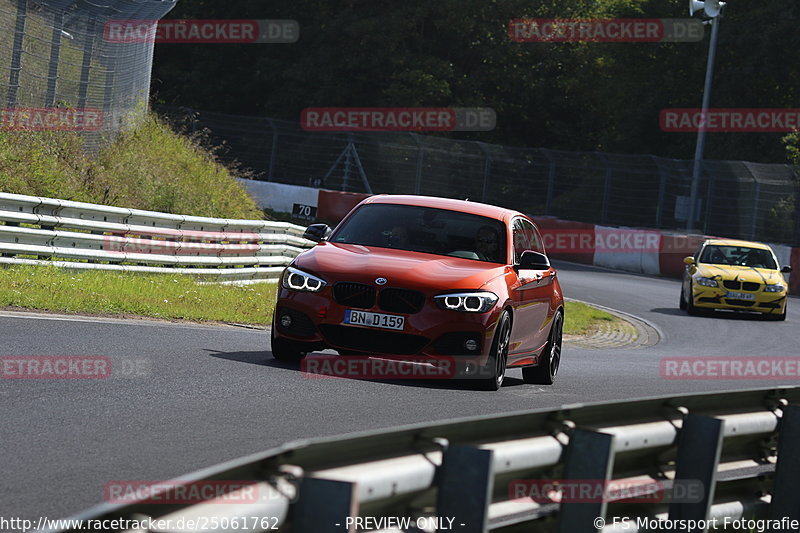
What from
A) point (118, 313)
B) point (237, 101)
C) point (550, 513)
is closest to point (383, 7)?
point (237, 101)

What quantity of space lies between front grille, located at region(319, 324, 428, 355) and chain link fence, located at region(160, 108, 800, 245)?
27.9 m

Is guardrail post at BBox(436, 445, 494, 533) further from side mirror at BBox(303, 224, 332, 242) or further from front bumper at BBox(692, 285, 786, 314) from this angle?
front bumper at BBox(692, 285, 786, 314)

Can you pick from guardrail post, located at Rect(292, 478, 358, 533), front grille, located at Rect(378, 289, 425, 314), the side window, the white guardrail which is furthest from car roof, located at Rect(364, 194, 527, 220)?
guardrail post, located at Rect(292, 478, 358, 533)

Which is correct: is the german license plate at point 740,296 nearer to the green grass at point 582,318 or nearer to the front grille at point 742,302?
the front grille at point 742,302

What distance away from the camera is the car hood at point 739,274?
26.7m

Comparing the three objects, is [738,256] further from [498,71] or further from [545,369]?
→ [498,71]

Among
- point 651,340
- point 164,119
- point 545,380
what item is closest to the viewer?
point 545,380

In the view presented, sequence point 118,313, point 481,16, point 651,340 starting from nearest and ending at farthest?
1. point 118,313
2. point 651,340
3. point 481,16

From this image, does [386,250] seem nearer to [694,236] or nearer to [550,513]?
[550,513]

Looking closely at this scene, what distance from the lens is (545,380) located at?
13.2 meters

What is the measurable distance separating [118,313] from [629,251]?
85.4 ft

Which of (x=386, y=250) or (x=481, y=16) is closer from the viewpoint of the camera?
(x=386, y=250)

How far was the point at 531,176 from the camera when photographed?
4356cm

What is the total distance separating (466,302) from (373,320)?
0.76 metres
